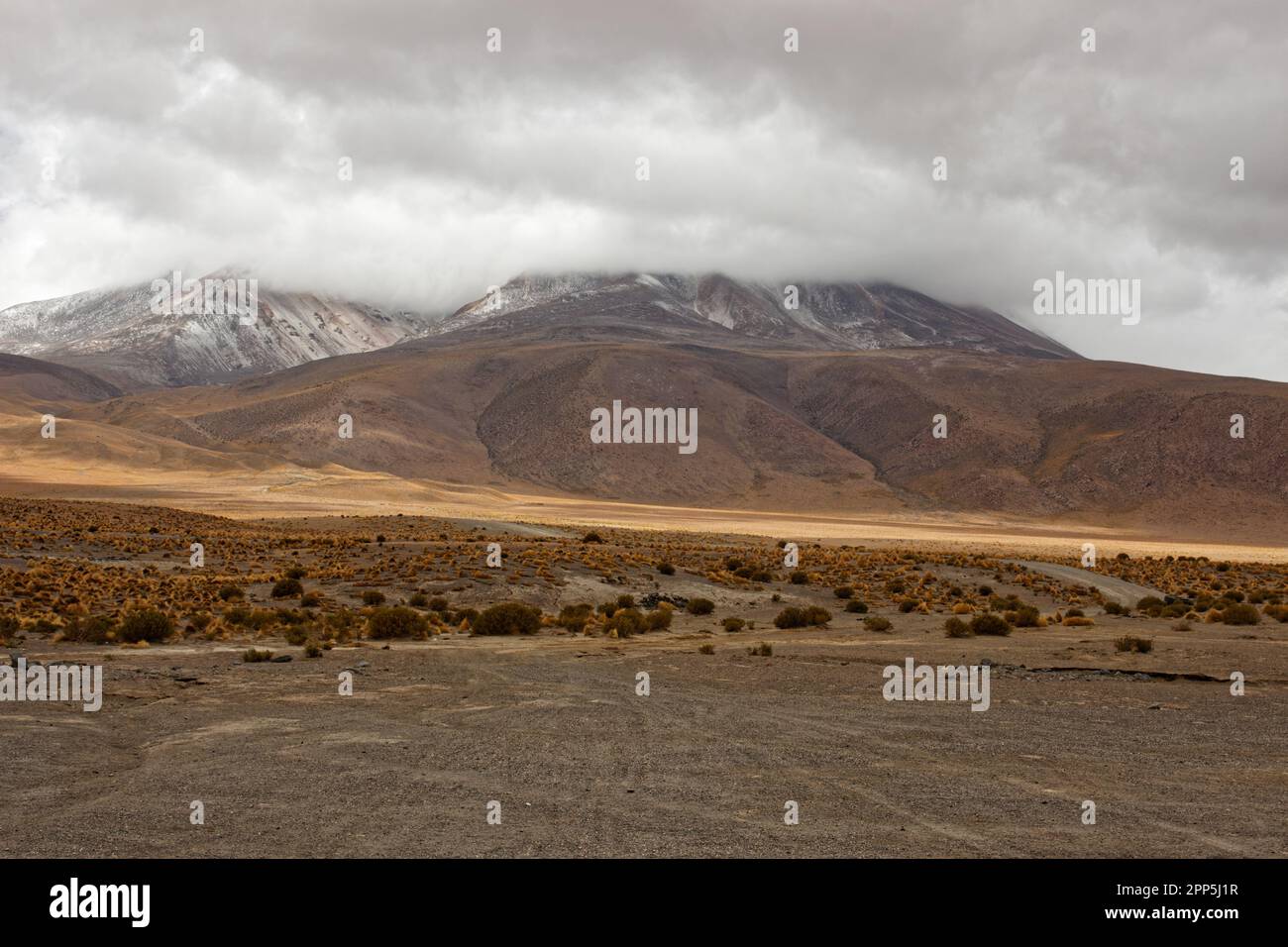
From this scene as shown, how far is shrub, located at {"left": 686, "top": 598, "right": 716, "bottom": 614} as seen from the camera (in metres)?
34.4

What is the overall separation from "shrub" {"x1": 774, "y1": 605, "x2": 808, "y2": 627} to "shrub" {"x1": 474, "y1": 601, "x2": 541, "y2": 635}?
6884 millimetres

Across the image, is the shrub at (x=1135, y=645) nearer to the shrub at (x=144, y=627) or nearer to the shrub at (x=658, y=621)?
the shrub at (x=658, y=621)

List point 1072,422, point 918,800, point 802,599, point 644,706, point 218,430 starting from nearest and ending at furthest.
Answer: point 918,800 → point 644,706 → point 802,599 → point 1072,422 → point 218,430

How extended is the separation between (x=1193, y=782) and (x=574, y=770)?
6902 mm

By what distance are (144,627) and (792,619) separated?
664 inches

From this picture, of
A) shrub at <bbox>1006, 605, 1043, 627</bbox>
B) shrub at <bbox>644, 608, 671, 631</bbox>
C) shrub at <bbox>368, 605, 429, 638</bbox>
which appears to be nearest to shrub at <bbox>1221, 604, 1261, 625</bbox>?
shrub at <bbox>1006, 605, 1043, 627</bbox>

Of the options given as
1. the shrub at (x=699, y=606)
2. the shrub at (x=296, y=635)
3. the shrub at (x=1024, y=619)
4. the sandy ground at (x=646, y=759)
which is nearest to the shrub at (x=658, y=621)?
the shrub at (x=699, y=606)

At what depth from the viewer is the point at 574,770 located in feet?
40.6

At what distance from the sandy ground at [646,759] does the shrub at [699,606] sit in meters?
10.8

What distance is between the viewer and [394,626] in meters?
27.1

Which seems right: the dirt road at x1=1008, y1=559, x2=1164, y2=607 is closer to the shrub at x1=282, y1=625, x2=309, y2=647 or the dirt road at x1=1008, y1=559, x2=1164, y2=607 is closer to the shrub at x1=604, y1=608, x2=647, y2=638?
the shrub at x1=604, y1=608, x2=647, y2=638
